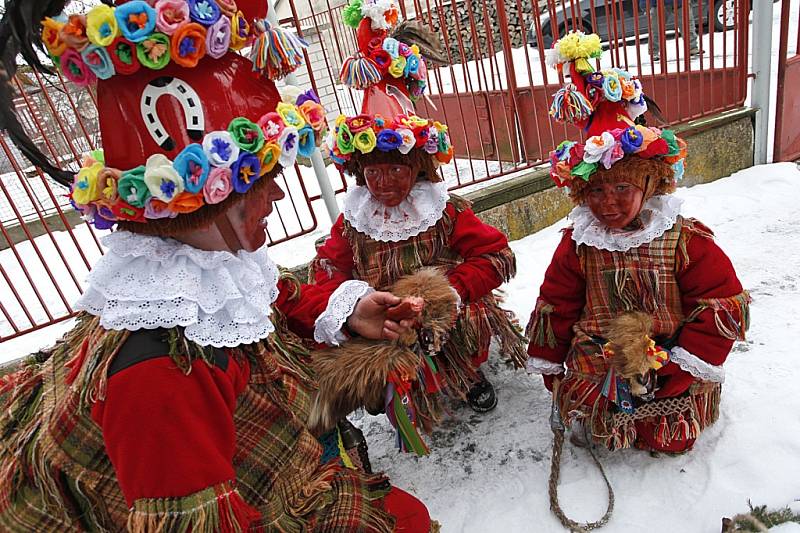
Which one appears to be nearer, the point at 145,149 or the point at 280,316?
the point at 145,149

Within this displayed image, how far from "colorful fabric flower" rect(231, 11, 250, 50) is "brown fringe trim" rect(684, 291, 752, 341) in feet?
4.76

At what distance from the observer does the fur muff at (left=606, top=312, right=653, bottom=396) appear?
1562 mm

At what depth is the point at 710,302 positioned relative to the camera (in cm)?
156

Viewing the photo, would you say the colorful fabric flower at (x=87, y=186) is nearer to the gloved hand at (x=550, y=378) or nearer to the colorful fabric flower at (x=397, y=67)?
the colorful fabric flower at (x=397, y=67)

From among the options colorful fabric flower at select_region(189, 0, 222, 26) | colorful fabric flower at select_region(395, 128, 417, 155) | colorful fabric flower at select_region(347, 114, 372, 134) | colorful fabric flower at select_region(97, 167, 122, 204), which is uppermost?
colorful fabric flower at select_region(189, 0, 222, 26)

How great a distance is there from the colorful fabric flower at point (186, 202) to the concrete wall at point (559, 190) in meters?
2.65

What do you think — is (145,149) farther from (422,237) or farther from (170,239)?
(422,237)

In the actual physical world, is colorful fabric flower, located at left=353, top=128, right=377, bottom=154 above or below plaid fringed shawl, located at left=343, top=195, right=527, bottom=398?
above

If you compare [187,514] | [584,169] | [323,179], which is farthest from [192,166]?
[323,179]

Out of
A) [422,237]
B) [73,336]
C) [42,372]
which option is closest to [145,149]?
[73,336]

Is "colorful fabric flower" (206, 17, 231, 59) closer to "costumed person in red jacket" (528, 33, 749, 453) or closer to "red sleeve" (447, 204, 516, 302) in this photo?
"costumed person in red jacket" (528, 33, 749, 453)

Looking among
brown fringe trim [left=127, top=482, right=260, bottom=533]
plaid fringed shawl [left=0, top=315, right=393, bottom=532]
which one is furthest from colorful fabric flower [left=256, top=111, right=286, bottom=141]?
brown fringe trim [left=127, top=482, right=260, bottom=533]

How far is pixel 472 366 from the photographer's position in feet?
6.81

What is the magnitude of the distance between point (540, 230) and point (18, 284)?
4143 millimetres
